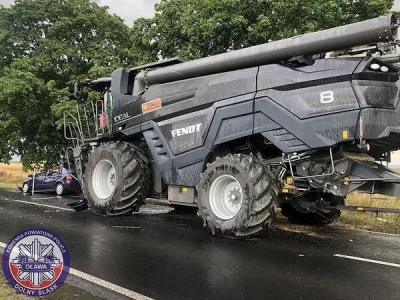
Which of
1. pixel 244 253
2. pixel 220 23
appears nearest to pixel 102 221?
pixel 244 253

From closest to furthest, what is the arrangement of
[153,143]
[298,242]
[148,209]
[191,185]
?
1. [298,242]
2. [191,185]
3. [153,143]
4. [148,209]

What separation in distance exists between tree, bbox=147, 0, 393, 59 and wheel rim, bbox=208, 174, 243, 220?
686 centimetres

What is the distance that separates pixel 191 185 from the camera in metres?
8.19

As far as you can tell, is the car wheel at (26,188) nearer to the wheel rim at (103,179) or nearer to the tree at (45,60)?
the tree at (45,60)

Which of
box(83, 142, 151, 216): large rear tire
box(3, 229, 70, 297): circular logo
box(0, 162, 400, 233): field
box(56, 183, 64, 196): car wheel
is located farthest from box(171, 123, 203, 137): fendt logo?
box(56, 183, 64, 196): car wheel

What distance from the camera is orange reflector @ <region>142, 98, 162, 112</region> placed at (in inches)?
348

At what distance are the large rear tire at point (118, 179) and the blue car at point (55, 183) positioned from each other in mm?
8361

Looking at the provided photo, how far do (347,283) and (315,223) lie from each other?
4.30 m

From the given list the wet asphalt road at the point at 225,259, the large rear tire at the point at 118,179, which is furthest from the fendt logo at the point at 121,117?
the wet asphalt road at the point at 225,259

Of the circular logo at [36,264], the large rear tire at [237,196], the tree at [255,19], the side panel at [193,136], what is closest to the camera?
the circular logo at [36,264]

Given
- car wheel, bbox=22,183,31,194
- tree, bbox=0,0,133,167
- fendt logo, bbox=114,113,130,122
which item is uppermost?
tree, bbox=0,0,133,167

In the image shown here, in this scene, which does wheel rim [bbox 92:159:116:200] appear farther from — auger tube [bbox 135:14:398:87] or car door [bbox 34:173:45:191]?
car door [bbox 34:173:45:191]

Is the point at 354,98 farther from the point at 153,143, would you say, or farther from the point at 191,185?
the point at 153,143

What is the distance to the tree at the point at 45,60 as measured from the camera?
1842 centimetres
